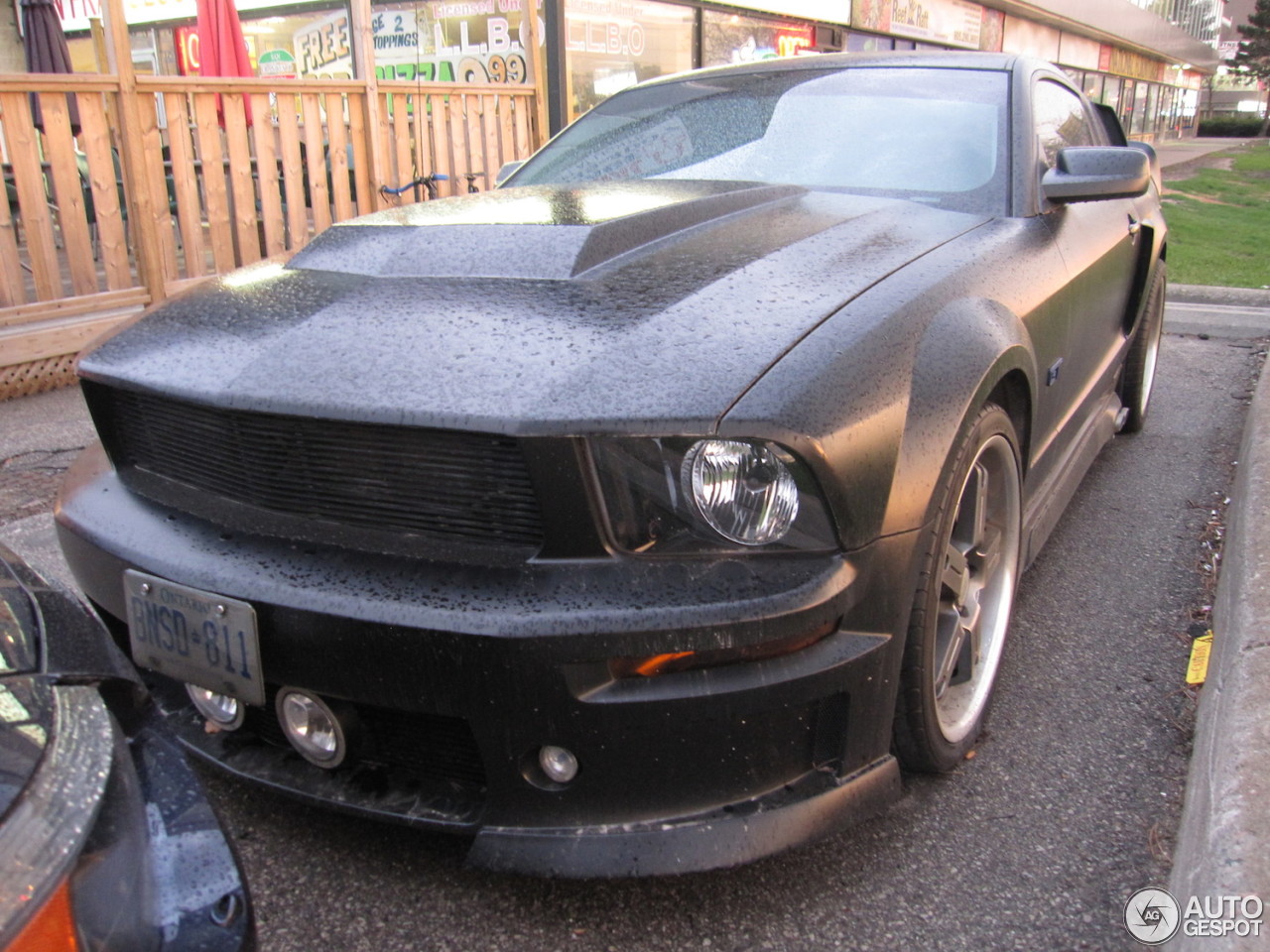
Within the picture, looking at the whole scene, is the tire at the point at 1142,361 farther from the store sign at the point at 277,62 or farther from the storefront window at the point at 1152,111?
the storefront window at the point at 1152,111

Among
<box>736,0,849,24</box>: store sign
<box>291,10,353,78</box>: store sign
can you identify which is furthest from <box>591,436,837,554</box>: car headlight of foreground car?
<box>736,0,849,24</box>: store sign

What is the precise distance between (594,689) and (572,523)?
25 centimetres

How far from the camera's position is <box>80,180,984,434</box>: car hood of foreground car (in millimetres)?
1596

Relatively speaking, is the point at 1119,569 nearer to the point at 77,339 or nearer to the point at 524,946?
the point at 524,946

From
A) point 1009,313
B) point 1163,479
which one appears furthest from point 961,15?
point 1009,313

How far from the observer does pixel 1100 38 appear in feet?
99.5

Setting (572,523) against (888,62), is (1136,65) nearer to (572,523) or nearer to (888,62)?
(888,62)

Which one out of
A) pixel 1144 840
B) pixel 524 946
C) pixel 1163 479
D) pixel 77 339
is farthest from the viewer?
pixel 77 339

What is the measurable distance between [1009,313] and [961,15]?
19.2m

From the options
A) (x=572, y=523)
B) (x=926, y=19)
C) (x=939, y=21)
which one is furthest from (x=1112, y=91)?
(x=572, y=523)

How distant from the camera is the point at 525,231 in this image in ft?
7.15

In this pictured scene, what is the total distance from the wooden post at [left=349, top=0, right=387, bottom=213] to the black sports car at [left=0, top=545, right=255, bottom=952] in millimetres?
5757

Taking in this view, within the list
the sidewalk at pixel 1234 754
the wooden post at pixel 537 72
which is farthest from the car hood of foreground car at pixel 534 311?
the wooden post at pixel 537 72

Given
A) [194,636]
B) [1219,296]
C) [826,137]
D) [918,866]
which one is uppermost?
[826,137]
